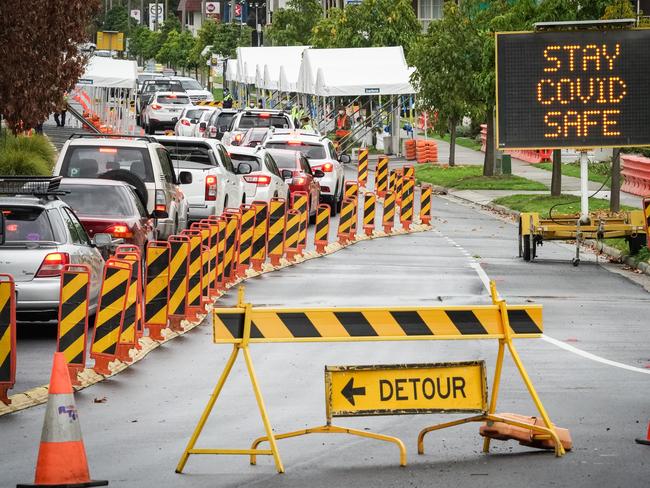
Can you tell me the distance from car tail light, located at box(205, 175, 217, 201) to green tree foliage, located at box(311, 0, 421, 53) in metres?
37.0

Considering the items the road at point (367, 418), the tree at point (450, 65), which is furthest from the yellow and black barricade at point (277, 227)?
the tree at point (450, 65)

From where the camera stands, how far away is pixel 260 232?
23.9 meters

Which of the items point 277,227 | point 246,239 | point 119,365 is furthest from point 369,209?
point 119,365

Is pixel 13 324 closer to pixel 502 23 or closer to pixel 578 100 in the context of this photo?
pixel 578 100

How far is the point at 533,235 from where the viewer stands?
26.1 m

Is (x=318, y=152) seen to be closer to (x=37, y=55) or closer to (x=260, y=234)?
(x=37, y=55)

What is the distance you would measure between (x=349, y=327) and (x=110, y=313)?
4663 mm

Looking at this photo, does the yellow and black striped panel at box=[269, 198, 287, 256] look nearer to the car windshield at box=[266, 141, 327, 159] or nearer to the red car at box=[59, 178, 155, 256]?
the red car at box=[59, 178, 155, 256]

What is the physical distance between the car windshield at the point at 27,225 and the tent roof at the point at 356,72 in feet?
118

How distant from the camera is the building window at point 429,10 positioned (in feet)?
298

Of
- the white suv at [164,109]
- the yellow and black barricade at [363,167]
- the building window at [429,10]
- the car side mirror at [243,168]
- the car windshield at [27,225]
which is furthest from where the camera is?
the building window at [429,10]

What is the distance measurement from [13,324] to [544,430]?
4633 millimetres

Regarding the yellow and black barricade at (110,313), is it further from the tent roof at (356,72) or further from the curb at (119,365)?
the tent roof at (356,72)

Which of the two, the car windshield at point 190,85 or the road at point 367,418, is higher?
the car windshield at point 190,85
